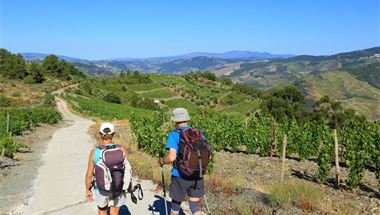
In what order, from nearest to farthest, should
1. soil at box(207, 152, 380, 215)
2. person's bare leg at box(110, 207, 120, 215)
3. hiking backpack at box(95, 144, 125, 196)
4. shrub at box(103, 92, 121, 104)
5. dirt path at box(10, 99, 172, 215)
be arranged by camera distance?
1. hiking backpack at box(95, 144, 125, 196)
2. person's bare leg at box(110, 207, 120, 215)
3. soil at box(207, 152, 380, 215)
4. dirt path at box(10, 99, 172, 215)
5. shrub at box(103, 92, 121, 104)

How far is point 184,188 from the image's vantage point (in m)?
6.34

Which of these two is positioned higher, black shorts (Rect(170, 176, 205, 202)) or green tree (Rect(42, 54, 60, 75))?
black shorts (Rect(170, 176, 205, 202))

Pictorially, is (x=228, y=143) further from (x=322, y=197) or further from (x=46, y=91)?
(x=46, y=91)

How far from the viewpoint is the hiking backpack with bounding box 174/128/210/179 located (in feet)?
19.7

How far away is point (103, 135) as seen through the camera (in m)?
6.20

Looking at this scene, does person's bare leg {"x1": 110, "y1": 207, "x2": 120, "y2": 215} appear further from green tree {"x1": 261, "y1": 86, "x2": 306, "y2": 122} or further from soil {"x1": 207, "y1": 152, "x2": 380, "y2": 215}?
green tree {"x1": 261, "y1": 86, "x2": 306, "y2": 122}

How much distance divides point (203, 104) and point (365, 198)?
80421 millimetres

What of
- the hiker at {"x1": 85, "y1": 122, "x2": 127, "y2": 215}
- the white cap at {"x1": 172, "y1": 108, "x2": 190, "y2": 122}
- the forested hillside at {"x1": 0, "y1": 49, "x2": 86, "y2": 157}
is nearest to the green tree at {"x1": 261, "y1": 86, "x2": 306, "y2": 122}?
the forested hillside at {"x1": 0, "y1": 49, "x2": 86, "y2": 157}

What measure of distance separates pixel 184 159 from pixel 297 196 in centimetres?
363

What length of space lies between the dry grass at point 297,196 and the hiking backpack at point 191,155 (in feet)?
9.54

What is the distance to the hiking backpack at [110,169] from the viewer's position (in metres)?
6.00

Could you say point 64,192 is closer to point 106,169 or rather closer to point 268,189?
point 268,189

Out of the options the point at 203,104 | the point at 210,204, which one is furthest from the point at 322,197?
the point at 203,104

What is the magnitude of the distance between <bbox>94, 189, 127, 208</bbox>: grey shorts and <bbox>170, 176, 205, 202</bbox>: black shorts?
726mm
